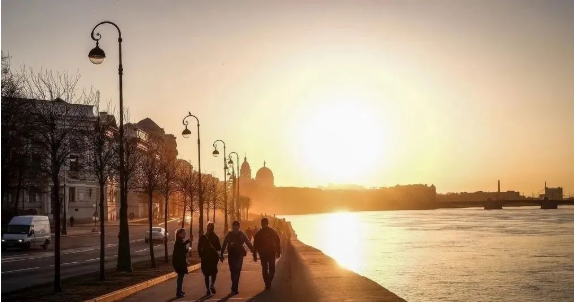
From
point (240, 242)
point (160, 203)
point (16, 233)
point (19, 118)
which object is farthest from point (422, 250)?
point (160, 203)

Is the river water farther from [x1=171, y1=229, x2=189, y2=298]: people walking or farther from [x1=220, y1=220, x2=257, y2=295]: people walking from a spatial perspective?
[x1=171, y1=229, x2=189, y2=298]: people walking

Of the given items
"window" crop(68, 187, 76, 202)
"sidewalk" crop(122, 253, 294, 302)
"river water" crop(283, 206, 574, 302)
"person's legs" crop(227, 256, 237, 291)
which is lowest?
"river water" crop(283, 206, 574, 302)

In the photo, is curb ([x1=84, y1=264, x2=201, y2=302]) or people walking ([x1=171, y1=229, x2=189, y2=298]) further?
people walking ([x1=171, y1=229, x2=189, y2=298])

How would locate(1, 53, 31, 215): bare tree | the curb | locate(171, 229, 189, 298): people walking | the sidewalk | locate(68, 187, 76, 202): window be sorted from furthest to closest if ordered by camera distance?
locate(68, 187, 76, 202): window
locate(1, 53, 31, 215): bare tree
locate(171, 229, 189, 298): people walking
the sidewalk
the curb

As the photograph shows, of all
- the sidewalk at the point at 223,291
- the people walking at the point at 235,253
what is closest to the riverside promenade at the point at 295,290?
the sidewalk at the point at 223,291

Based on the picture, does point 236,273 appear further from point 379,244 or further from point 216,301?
point 379,244

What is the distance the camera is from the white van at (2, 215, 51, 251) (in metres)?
56.4

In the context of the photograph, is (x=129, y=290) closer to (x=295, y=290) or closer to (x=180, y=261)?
(x=180, y=261)

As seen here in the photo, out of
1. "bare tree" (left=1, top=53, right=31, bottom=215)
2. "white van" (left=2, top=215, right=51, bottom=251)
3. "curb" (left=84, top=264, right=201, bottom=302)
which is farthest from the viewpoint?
"white van" (left=2, top=215, right=51, bottom=251)

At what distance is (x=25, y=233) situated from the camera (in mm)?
57094

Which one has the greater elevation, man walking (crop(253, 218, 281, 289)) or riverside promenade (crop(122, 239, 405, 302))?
man walking (crop(253, 218, 281, 289))

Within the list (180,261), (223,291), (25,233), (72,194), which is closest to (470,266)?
(25,233)

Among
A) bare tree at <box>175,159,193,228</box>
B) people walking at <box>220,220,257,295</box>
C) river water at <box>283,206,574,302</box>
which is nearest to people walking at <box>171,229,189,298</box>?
people walking at <box>220,220,257,295</box>

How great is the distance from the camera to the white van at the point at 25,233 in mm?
56375
